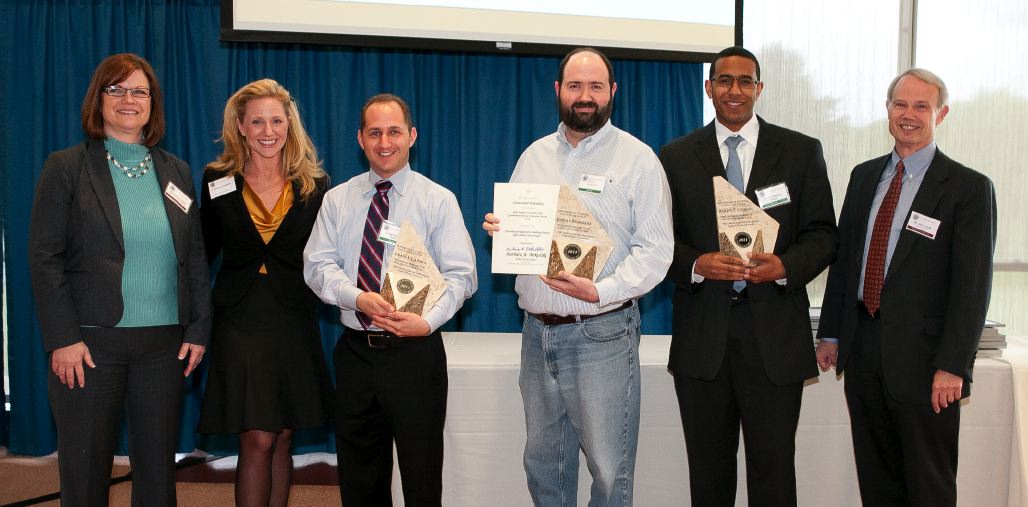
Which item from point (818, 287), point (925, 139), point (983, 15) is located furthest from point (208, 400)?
point (983, 15)

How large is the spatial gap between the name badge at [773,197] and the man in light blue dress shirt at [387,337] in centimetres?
102

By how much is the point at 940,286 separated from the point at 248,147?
8.29ft

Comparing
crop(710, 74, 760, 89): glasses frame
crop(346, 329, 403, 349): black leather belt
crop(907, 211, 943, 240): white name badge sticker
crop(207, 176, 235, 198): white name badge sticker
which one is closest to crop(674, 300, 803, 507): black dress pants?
crop(907, 211, 943, 240): white name badge sticker

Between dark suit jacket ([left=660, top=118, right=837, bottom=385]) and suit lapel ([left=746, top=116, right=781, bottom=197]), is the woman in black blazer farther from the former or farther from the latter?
suit lapel ([left=746, top=116, right=781, bottom=197])

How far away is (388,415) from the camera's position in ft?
8.22

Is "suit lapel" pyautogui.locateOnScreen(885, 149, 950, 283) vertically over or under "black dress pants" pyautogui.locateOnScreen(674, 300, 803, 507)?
over

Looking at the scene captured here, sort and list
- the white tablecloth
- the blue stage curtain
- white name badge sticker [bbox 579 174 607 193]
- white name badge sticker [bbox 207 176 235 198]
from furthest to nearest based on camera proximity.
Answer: the blue stage curtain < the white tablecloth < white name badge sticker [bbox 207 176 235 198] < white name badge sticker [bbox 579 174 607 193]

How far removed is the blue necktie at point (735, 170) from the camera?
255 centimetres

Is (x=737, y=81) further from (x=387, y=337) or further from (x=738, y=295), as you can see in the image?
(x=387, y=337)

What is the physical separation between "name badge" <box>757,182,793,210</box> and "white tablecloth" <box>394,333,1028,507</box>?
955 millimetres

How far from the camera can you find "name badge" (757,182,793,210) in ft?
8.18

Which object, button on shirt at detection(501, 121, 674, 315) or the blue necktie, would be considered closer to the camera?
button on shirt at detection(501, 121, 674, 315)

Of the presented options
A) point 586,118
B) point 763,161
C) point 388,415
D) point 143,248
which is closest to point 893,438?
point 763,161

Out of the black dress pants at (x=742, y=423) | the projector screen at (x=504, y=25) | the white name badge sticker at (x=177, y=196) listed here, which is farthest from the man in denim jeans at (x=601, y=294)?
the projector screen at (x=504, y=25)
